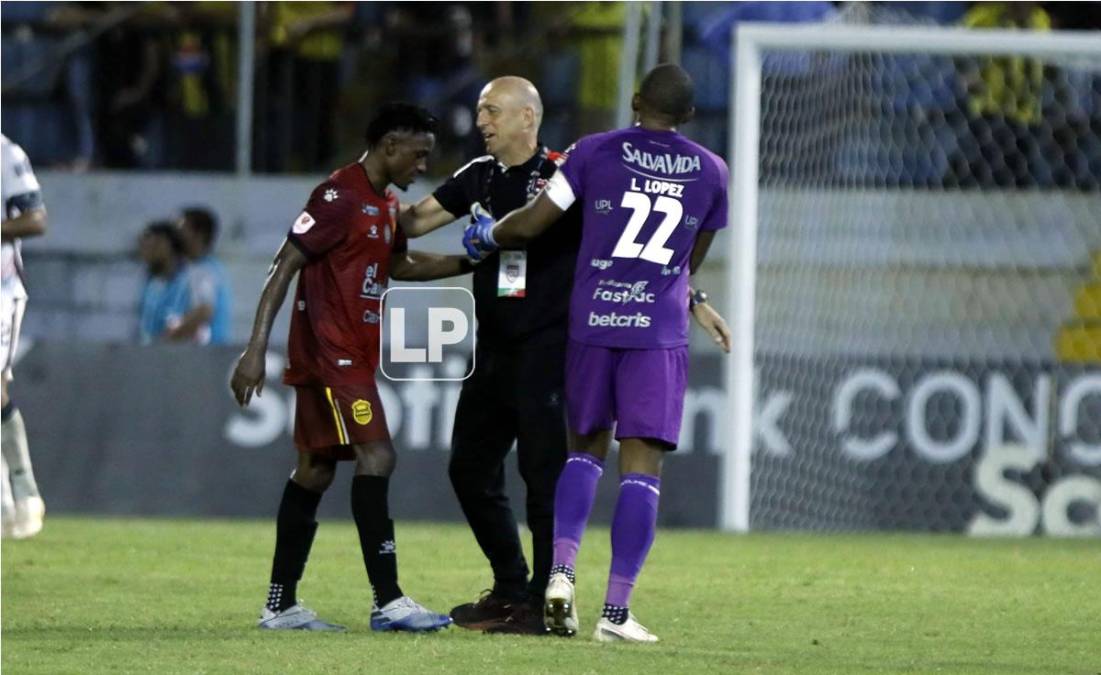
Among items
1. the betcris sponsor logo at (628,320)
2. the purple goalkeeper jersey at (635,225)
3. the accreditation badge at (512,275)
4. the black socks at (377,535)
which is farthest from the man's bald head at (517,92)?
the black socks at (377,535)

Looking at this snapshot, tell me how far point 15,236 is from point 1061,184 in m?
7.76

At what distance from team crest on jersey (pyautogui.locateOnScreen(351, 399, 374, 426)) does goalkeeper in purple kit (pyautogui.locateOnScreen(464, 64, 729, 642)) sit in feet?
2.21

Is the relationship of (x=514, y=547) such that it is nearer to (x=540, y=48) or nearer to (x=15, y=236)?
(x=15, y=236)

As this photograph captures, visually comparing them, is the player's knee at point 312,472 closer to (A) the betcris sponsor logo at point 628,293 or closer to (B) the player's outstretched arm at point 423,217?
(B) the player's outstretched arm at point 423,217

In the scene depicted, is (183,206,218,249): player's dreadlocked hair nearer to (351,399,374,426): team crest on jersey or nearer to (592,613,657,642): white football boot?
(351,399,374,426): team crest on jersey

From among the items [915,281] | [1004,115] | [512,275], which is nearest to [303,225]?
[512,275]

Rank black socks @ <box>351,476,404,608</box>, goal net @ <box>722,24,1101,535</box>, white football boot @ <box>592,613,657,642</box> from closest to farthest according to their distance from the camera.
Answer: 1. white football boot @ <box>592,613,657,642</box>
2. black socks @ <box>351,476,404,608</box>
3. goal net @ <box>722,24,1101,535</box>

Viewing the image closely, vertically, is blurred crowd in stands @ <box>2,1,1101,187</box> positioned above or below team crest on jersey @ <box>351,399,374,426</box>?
above

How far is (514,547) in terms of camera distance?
7.21 metres

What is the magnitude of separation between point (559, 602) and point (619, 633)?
215 mm

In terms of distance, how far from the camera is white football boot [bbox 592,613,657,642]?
21.5 feet

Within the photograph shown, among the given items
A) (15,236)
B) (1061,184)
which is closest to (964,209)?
(1061,184)

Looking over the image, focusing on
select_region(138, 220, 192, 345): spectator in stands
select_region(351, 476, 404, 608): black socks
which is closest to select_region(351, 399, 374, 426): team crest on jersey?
select_region(351, 476, 404, 608): black socks

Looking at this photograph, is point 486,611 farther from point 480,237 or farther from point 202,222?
point 202,222
